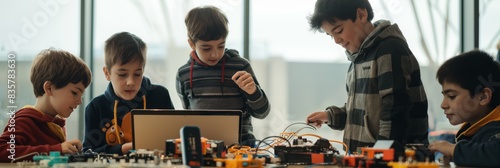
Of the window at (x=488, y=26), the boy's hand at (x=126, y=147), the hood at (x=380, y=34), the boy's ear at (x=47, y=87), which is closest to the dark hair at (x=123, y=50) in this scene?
the boy's ear at (x=47, y=87)

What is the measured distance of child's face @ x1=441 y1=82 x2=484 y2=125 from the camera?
2.30 meters

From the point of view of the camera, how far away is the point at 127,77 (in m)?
2.52

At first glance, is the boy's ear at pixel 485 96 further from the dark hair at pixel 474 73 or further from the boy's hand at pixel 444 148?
the boy's hand at pixel 444 148

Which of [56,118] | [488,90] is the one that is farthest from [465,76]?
[56,118]

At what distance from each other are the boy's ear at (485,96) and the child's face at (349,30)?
502mm

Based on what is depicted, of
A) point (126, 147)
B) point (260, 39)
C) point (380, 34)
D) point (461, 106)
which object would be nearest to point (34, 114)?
point (126, 147)

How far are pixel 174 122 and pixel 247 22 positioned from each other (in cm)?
202

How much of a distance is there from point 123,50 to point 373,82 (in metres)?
0.99

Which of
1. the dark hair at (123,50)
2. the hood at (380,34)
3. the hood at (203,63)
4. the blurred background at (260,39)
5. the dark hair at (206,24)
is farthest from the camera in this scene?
the blurred background at (260,39)

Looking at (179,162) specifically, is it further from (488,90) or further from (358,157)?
(488,90)

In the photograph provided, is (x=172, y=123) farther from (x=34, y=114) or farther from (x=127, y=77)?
(x=34, y=114)

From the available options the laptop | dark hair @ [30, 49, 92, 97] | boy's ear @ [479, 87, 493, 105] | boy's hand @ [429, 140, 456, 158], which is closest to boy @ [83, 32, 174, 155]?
dark hair @ [30, 49, 92, 97]

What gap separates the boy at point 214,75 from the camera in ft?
8.83

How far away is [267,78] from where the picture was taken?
4.17 m
